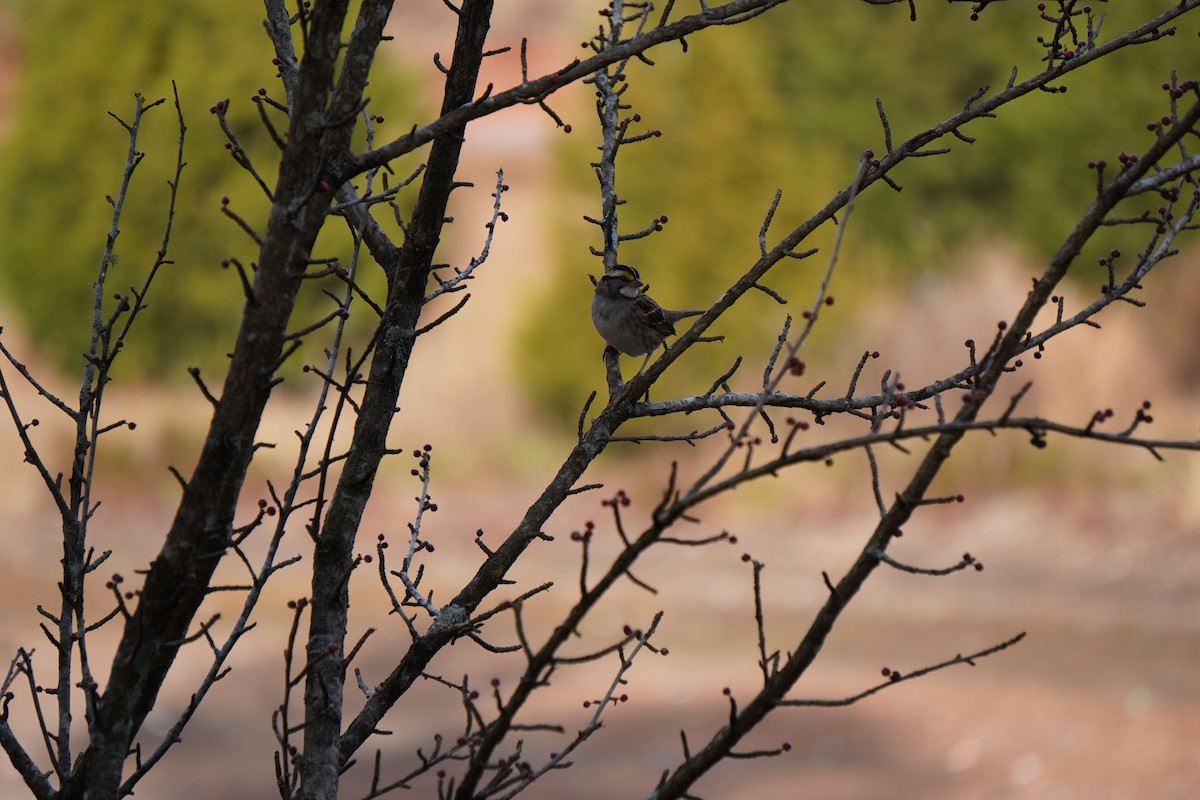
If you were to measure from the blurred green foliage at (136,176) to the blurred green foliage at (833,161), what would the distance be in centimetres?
352

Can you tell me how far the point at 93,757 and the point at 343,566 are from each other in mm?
620

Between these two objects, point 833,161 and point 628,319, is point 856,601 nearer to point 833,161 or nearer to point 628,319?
point 628,319

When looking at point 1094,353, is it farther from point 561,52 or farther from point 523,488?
point 561,52

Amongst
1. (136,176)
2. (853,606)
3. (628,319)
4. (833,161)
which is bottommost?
(628,319)

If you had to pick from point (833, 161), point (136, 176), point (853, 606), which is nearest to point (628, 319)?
point (853, 606)

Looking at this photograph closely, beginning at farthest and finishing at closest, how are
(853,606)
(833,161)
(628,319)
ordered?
1. (833,161)
2. (853,606)
3. (628,319)

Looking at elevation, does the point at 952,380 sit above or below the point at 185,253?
below

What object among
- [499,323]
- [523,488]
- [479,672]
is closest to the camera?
[479,672]

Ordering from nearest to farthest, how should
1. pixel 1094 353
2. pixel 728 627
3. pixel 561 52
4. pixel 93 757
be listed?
1. pixel 93 757
2. pixel 728 627
3. pixel 1094 353
4. pixel 561 52

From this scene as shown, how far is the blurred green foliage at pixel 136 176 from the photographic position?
17.1 m

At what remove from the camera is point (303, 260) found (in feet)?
6.16

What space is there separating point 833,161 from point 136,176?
8780mm

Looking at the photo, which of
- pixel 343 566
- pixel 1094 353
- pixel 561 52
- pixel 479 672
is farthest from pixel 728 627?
pixel 561 52

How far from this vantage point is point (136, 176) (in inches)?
664
